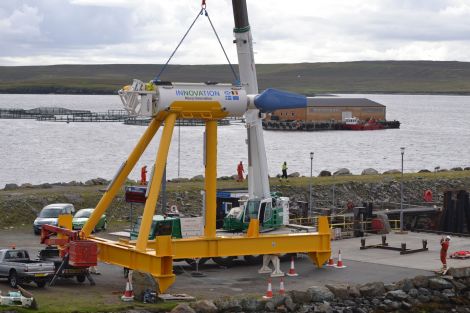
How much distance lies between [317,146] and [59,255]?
112m

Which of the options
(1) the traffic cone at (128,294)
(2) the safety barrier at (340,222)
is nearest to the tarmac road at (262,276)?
(1) the traffic cone at (128,294)

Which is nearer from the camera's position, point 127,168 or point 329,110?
point 127,168

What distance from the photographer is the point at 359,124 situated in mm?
172750

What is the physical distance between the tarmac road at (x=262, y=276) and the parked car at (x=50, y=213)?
155 centimetres

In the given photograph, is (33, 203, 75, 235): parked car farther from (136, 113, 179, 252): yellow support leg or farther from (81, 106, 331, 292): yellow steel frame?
(136, 113, 179, 252): yellow support leg

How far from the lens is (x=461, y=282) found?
31.9 meters

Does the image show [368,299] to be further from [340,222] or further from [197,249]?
[340,222]

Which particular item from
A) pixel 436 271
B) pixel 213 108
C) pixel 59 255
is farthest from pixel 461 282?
pixel 59 255

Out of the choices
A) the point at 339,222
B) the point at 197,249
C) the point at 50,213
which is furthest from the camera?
the point at 339,222

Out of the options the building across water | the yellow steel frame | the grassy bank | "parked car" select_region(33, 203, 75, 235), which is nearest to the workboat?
the building across water

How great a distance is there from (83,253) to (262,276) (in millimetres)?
5967

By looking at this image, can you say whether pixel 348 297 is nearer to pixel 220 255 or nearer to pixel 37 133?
pixel 220 255

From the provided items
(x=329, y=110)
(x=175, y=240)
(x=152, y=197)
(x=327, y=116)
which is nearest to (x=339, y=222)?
(x=175, y=240)

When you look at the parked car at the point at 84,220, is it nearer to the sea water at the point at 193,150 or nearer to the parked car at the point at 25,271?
the parked car at the point at 25,271
